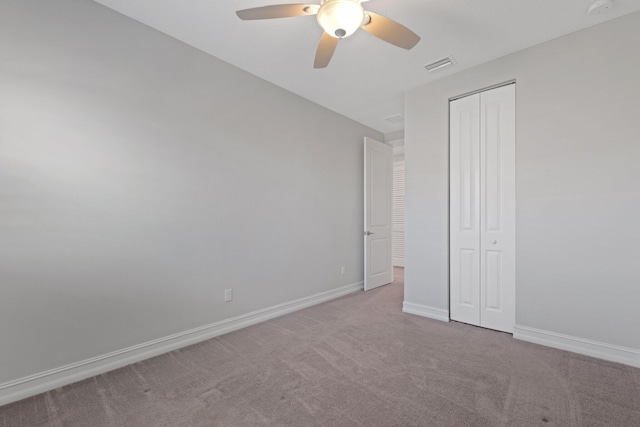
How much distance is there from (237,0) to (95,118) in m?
1.39

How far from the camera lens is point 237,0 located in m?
2.06

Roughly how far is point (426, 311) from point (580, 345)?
1.35 meters

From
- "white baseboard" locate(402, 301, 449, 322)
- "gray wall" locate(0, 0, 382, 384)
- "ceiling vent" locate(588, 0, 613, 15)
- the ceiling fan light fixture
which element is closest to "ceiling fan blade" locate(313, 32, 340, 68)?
the ceiling fan light fixture

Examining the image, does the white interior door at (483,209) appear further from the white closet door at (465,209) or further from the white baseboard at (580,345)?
the white baseboard at (580,345)

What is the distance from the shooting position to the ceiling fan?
1.59 m

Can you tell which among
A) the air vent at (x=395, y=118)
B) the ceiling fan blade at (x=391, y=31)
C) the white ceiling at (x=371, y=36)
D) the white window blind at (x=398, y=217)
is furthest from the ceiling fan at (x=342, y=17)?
the white window blind at (x=398, y=217)

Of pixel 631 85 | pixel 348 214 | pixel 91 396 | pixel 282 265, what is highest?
pixel 631 85

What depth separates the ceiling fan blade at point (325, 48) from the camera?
1921 millimetres

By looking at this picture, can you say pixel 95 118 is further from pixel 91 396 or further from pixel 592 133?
pixel 592 133

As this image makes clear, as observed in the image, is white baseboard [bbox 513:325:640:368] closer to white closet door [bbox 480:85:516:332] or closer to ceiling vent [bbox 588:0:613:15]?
white closet door [bbox 480:85:516:332]

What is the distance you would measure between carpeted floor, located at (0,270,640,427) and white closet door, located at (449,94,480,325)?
42 centimetres

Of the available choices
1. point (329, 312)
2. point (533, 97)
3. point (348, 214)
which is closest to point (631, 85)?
point (533, 97)

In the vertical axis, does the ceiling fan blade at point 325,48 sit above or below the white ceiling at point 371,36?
below

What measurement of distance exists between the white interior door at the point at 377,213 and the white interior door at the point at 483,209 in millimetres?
1459
